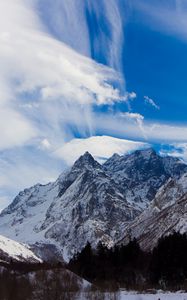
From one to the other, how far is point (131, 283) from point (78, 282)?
692 inches

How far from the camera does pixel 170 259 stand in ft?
313

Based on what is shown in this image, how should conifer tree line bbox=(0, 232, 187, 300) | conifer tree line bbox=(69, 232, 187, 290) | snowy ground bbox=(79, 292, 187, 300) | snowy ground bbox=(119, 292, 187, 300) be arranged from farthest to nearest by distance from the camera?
conifer tree line bbox=(69, 232, 187, 290)
conifer tree line bbox=(0, 232, 187, 300)
snowy ground bbox=(79, 292, 187, 300)
snowy ground bbox=(119, 292, 187, 300)

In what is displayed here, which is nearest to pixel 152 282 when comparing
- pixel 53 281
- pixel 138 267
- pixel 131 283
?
pixel 131 283

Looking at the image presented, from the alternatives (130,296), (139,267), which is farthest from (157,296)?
(139,267)

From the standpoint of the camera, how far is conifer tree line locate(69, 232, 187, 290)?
303 feet

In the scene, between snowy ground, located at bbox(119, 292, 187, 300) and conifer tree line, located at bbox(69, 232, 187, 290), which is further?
conifer tree line, located at bbox(69, 232, 187, 290)

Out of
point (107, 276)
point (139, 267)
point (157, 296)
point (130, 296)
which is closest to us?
point (157, 296)

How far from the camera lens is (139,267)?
4343 inches

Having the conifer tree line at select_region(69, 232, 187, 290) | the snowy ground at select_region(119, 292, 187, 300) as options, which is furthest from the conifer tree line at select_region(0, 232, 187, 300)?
the snowy ground at select_region(119, 292, 187, 300)

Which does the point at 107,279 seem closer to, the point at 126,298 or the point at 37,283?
the point at 37,283

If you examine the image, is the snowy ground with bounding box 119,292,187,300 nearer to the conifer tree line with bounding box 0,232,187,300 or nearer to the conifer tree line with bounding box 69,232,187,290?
→ the conifer tree line with bounding box 0,232,187,300

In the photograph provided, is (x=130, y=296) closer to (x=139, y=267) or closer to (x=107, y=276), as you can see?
(x=107, y=276)

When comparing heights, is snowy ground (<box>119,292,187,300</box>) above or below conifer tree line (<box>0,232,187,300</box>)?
below

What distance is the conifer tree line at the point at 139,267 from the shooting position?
92500 millimetres
